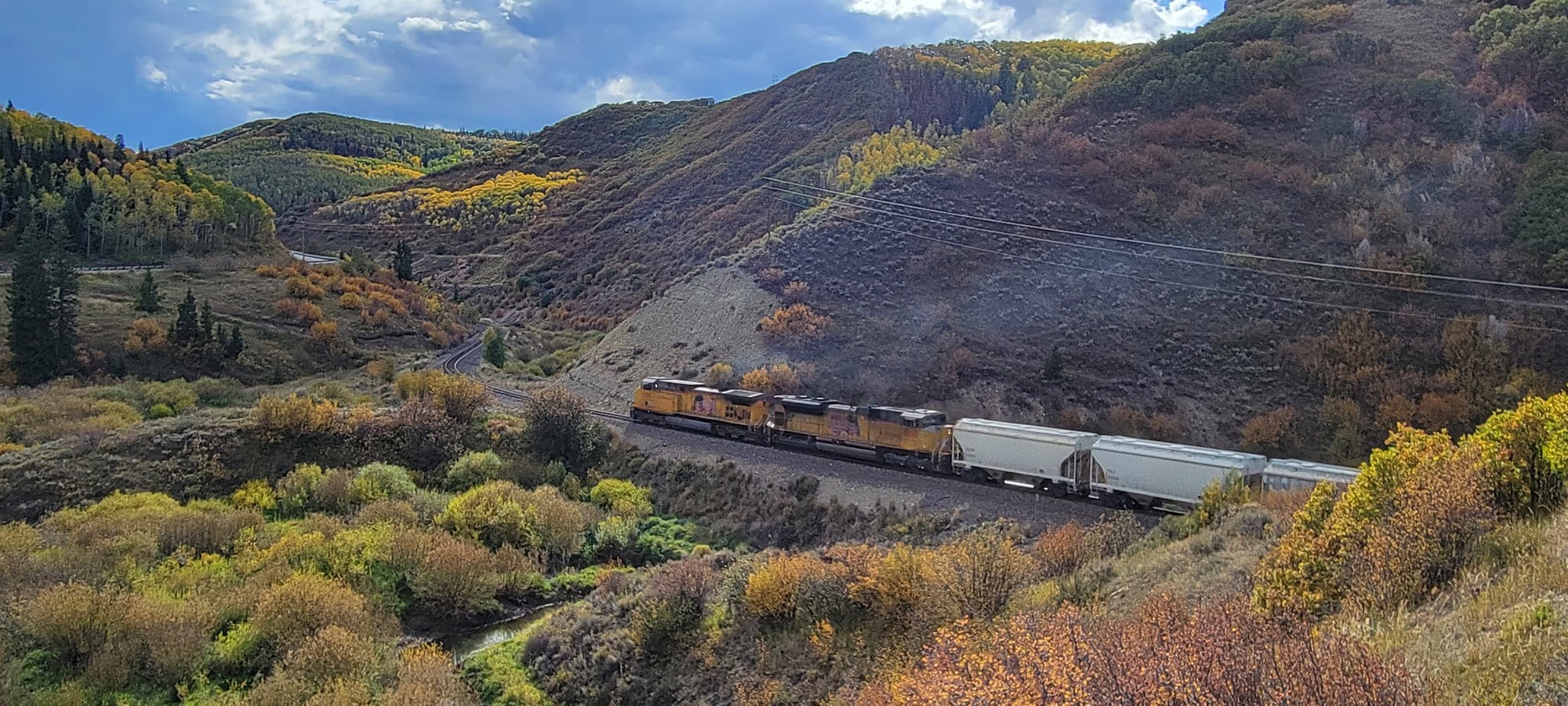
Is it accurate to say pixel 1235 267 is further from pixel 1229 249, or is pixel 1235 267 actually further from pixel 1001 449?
pixel 1001 449

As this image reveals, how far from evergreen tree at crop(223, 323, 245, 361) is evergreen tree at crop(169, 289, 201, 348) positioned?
5.13 ft

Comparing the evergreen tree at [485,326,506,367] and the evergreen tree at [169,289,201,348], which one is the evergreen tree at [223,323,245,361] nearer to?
the evergreen tree at [169,289,201,348]

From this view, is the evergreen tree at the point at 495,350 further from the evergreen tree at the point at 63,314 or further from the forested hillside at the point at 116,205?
the forested hillside at the point at 116,205

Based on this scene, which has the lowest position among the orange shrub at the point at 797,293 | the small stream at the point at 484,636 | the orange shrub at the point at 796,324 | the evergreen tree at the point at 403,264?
the small stream at the point at 484,636

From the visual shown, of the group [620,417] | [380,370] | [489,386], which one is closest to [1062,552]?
[620,417]

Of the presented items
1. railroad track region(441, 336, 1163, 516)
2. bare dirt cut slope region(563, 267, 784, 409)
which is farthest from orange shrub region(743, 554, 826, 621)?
bare dirt cut slope region(563, 267, 784, 409)

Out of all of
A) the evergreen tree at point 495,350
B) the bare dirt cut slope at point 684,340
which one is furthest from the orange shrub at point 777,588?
the evergreen tree at point 495,350

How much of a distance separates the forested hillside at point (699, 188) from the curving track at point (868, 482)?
28014mm

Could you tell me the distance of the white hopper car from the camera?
19.9 m

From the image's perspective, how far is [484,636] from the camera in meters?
21.5

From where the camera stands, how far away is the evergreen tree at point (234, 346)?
1925 inches

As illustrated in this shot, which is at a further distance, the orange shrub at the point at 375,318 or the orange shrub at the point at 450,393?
the orange shrub at the point at 375,318

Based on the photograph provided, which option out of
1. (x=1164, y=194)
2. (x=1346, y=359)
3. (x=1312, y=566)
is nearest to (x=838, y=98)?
(x=1164, y=194)

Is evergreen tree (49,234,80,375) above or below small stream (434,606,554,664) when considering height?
above
